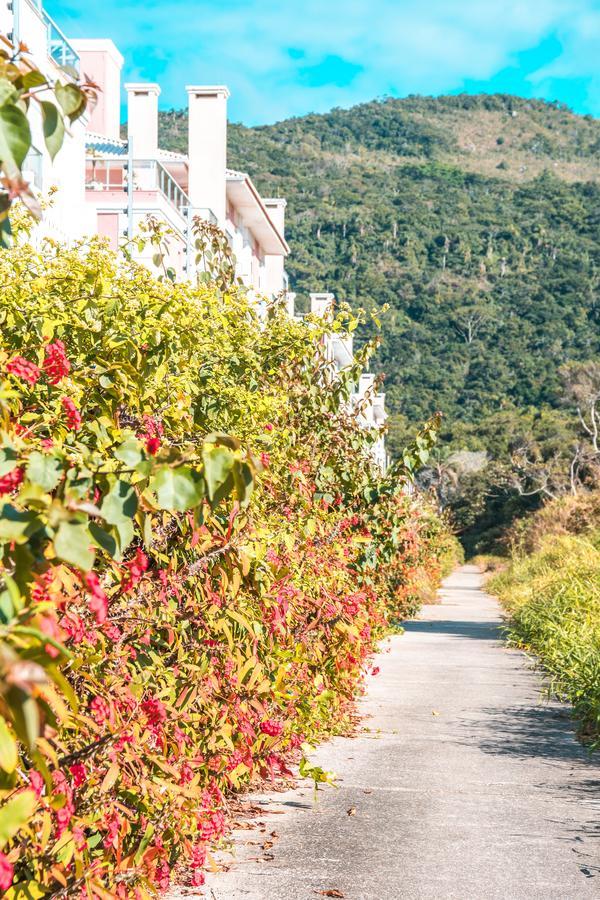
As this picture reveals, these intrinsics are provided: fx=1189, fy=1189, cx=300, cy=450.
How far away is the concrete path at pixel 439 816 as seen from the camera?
521 centimetres

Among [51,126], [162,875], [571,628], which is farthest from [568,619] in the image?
[51,126]

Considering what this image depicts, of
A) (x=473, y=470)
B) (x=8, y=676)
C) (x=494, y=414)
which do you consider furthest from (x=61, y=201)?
(x=494, y=414)

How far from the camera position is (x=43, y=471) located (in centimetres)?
231

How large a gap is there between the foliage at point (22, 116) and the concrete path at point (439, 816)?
3.65 metres

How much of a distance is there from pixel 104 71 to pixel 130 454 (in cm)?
2973

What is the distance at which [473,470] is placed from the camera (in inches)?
3499

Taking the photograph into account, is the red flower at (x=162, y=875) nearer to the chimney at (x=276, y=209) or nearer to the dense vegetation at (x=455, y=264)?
the chimney at (x=276, y=209)

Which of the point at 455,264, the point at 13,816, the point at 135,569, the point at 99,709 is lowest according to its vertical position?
the point at 99,709

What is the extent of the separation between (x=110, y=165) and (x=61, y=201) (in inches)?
409

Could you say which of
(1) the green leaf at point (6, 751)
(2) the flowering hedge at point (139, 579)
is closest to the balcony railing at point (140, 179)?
(2) the flowering hedge at point (139, 579)

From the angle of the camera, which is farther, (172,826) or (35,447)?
(172,826)

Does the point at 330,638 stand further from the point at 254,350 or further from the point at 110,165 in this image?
the point at 110,165

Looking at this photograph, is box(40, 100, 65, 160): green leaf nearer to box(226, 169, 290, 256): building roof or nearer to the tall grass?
the tall grass

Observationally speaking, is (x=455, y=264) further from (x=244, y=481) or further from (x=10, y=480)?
(x=244, y=481)
